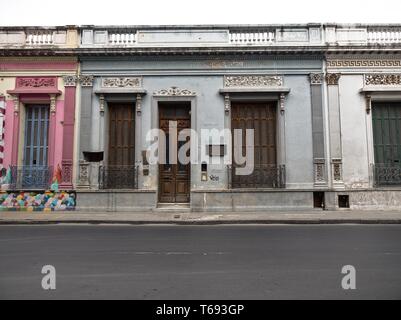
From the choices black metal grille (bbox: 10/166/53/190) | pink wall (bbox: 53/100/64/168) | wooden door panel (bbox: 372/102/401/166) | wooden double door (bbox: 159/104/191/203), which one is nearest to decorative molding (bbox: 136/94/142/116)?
wooden double door (bbox: 159/104/191/203)

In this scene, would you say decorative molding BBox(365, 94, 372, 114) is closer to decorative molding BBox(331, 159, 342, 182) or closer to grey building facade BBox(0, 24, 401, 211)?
grey building facade BBox(0, 24, 401, 211)

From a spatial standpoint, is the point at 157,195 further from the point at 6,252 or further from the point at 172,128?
the point at 6,252

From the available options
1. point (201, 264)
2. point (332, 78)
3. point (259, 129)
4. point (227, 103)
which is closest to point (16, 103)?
point (227, 103)

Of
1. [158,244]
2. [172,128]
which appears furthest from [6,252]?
[172,128]

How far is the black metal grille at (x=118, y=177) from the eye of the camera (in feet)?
47.2

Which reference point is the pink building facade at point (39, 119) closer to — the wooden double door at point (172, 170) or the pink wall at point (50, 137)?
the pink wall at point (50, 137)

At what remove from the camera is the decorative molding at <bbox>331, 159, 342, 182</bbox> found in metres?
14.2

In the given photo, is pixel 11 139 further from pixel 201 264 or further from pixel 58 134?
pixel 201 264

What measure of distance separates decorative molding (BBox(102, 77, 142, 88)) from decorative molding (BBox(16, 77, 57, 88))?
6.77 feet

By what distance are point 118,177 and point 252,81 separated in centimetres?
657

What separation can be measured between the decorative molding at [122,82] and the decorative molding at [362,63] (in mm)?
7699

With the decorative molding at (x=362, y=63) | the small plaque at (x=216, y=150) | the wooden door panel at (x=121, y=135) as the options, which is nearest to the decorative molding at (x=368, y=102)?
the decorative molding at (x=362, y=63)
